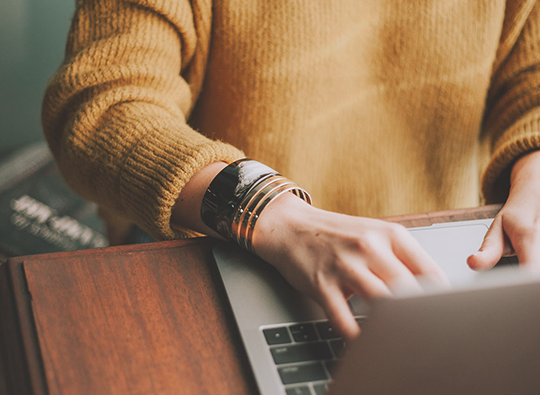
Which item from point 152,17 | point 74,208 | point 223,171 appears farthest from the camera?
point 74,208

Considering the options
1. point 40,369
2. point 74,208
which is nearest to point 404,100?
point 40,369

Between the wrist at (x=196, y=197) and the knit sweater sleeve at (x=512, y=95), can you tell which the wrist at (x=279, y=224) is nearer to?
the wrist at (x=196, y=197)

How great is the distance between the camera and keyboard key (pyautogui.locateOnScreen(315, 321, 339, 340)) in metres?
0.35

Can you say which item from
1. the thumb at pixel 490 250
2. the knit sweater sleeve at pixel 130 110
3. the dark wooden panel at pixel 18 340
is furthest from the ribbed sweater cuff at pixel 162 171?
the thumb at pixel 490 250

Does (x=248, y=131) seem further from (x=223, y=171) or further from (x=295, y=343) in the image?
(x=295, y=343)

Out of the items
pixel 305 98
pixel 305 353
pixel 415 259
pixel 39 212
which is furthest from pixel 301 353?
pixel 39 212

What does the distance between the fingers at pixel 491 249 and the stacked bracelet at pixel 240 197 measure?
6.8 inches

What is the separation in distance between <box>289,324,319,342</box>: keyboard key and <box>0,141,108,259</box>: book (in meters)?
1.01

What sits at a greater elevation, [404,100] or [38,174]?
[404,100]

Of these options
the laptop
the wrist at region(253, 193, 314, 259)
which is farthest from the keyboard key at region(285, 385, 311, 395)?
the wrist at region(253, 193, 314, 259)

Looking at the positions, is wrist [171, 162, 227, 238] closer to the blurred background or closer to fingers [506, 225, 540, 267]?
fingers [506, 225, 540, 267]

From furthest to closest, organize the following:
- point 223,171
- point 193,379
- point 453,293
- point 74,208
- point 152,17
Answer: point 74,208, point 152,17, point 223,171, point 193,379, point 453,293

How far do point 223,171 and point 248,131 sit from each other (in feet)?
0.84

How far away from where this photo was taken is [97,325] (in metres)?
0.34
